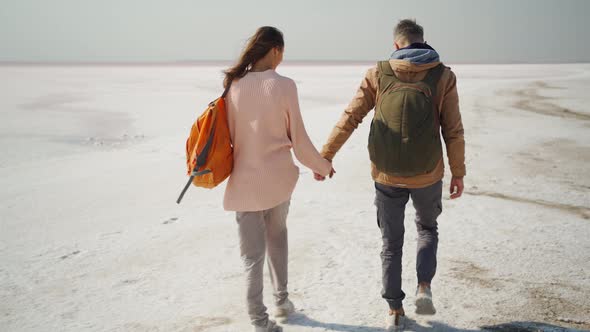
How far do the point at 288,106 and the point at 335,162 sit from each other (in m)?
4.70

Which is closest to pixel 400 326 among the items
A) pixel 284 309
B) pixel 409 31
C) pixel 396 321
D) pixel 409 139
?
pixel 396 321

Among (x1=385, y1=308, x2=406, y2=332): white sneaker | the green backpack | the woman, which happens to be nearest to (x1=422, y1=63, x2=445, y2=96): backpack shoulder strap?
the green backpack

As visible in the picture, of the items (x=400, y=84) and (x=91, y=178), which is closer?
(x=400, y=84)

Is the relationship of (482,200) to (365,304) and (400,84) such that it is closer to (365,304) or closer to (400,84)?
(365,304)

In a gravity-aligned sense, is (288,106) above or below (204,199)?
above

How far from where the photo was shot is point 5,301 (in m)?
3.13

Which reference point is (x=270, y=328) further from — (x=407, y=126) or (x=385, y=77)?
(x=385, y=77)

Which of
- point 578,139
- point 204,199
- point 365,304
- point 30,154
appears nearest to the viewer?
point 365,304

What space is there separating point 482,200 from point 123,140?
854 centimetres

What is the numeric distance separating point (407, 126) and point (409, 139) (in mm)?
67

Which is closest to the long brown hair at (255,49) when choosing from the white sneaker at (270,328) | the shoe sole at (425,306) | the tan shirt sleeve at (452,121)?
the tan shirt sleeve at (452,121)

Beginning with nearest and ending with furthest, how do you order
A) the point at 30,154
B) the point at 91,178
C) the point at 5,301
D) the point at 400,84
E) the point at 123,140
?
the point at 400,84 < the point at 5,301 < the point at 91,178 < the point at 30,154 < the point at 123,140

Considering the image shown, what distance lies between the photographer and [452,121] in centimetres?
243

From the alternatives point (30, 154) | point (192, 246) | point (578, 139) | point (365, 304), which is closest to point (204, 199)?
point (192, 246)
